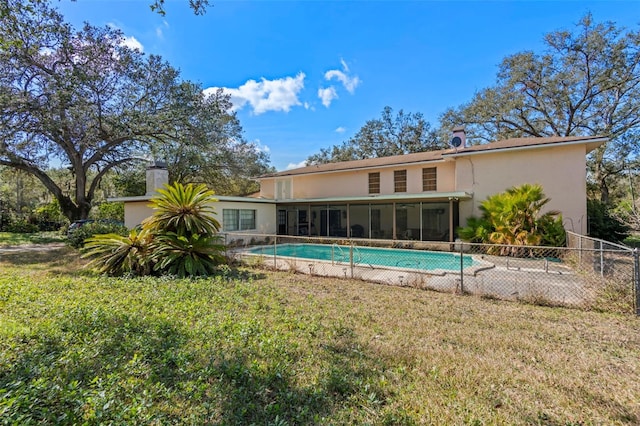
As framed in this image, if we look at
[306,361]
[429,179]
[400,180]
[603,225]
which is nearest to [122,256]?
[306,361]

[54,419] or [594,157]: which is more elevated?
[594,157]

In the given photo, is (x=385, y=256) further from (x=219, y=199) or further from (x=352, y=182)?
(x=219, y=199)

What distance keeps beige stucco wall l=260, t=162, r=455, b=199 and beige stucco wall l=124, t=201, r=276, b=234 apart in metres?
2.56

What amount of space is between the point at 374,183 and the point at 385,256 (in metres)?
6.46

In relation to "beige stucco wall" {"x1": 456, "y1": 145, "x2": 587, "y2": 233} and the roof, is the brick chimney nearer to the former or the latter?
the roof

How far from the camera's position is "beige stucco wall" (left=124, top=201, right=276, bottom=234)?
1588 centimetres

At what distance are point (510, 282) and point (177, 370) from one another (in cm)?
750

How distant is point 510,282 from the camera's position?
7.45 meters

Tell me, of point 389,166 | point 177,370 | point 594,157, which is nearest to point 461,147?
point 389,166

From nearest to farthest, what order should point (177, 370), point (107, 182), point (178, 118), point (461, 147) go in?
1. point (177, 370)
2. point (461, 147)
3. point (178, 118)
4. point (107, 182)

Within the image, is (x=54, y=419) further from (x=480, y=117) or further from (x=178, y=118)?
(x=480, y=117)

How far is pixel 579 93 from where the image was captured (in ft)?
67.6

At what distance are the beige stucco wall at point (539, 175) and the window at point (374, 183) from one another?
4575 millimetres

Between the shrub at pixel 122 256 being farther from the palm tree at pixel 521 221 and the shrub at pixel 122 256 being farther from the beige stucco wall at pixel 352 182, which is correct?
the beige stucco wall at pixel 352 182
